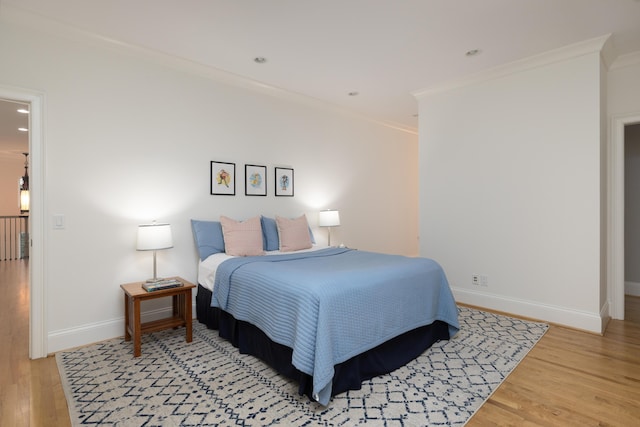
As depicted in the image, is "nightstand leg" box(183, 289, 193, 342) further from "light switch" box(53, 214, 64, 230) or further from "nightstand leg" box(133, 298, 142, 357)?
"light switch" box(53, 214, 64, 230)

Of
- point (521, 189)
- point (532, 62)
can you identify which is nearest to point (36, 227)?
point (521, 189)

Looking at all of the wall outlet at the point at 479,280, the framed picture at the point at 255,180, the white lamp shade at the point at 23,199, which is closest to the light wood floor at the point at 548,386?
the wall outlet at the point at 479,280

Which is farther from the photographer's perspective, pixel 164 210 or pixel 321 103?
pixel 321 103

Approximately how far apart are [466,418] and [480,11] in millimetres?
2865

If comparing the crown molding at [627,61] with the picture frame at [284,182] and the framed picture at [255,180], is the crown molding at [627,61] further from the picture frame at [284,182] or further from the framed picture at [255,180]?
the framed picture at [255,180]

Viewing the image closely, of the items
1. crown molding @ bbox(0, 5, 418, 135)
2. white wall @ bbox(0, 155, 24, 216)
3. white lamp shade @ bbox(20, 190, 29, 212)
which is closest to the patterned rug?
crown molding @ bbox(0, 5, 418, 135)

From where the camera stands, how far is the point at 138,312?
8.84 ft

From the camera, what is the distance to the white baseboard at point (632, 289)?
434 cm

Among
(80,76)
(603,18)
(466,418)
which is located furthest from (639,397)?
(80,76)

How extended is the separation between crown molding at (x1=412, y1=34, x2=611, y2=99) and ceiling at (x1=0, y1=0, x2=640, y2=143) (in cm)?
9

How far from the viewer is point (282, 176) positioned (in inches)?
174

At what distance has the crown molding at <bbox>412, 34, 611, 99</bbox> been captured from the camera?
3072 millimetres

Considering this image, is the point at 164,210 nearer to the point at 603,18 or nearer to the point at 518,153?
the point at 518,153

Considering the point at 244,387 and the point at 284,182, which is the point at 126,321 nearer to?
the point at 244,387
